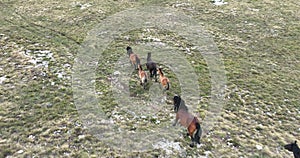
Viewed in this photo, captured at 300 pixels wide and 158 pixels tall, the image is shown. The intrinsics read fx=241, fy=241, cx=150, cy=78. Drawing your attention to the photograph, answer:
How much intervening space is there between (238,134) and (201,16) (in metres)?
13.3

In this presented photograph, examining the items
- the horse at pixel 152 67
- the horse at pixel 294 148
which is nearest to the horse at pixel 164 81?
the horse at pixel 152 67

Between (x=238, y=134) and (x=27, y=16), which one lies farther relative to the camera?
(x=27, y=16)

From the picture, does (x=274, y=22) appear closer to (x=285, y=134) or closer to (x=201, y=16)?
(x=201, y=16)

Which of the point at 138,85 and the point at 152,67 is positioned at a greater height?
the point at 152,67

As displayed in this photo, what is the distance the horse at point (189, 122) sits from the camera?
7.30m

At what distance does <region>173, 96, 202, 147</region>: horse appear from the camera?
7297 millimetres

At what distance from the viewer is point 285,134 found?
8703 millimetres

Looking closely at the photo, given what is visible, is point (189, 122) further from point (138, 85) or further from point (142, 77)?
point (138, 85)

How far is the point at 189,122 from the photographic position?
7520mm

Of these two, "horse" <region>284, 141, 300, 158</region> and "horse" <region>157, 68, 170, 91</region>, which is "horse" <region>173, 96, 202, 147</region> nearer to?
"horse" <region>157, 68, 170, 91</region>

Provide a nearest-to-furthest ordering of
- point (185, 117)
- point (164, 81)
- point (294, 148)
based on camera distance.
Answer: point (294, 148) < point (185, 117) < point (164, 81)

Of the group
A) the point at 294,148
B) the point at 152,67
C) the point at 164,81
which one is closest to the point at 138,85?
the point at 152,67

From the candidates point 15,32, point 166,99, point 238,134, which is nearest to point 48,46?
point 15,32

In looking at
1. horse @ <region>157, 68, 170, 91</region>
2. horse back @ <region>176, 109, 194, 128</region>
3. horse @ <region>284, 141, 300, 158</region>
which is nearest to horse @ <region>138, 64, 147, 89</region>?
horse @ <region>157, 68, 170, 91</region>
